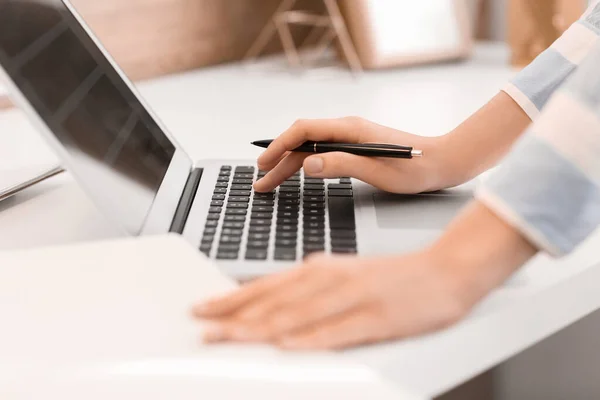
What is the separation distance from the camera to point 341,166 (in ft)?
2.07

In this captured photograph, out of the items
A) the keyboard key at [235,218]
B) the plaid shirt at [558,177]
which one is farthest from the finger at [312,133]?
the plaid shirt at [558,177]

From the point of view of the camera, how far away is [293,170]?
0.67 meters

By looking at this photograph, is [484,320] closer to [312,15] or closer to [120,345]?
[120,345]

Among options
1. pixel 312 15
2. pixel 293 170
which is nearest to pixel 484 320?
pixel 293 170

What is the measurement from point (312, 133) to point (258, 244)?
0.55 feet

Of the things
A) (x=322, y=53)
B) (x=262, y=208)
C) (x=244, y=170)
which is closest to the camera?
(x=262, y=208)

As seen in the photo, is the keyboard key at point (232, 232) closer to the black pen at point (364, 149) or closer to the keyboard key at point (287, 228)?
the keyboard key at point (287, 228)

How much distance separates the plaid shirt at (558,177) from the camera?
1.41ft

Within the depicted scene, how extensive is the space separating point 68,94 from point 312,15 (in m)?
1.20

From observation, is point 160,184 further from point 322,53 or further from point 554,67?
point 322,53

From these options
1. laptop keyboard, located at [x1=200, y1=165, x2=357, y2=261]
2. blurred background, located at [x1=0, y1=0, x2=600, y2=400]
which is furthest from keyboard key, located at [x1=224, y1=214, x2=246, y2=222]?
blurred background, located at [x1=0, y1=0, x2=600, y2=400]

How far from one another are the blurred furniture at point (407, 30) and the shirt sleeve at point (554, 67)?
82cm

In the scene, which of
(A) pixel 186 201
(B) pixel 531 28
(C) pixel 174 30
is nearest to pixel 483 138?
(A) pixel 186 201

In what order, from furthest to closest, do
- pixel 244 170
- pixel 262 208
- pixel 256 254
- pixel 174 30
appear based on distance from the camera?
1. pixel 174 30
2. pixel 244 170
3. pixel 262 208
4. pixel 256 254
